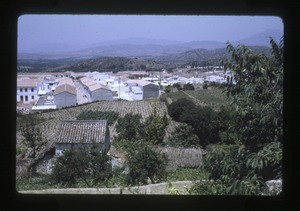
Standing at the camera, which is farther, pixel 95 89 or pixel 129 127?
pixel 129 127

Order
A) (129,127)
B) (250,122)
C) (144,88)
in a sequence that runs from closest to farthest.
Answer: (250,122), (144,88), (129,127)

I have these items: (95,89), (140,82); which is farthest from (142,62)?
(95,89)

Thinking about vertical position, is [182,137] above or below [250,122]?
below

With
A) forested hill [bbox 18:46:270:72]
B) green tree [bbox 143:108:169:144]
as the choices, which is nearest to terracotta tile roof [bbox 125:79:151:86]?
forested hill [bbox 18:46:270:72]

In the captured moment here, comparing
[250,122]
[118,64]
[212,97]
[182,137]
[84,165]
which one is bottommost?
[182,137]

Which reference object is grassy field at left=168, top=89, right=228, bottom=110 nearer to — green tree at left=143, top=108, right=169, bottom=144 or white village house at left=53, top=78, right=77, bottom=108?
green tree at left=143, top=108, right=169, bottom=144

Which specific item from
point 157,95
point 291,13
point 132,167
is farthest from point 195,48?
point 132,167

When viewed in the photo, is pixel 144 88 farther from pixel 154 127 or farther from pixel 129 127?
pixel 154 127
